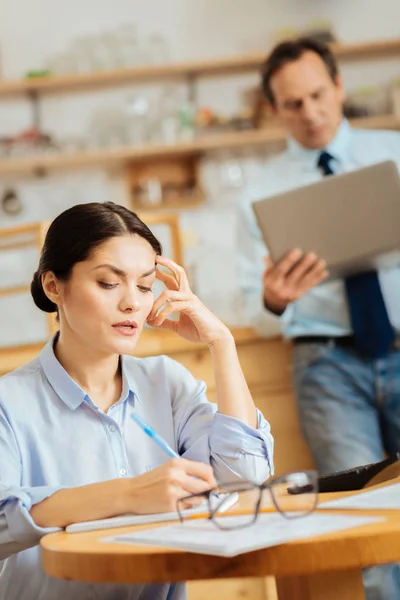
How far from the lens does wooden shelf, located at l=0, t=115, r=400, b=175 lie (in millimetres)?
3766

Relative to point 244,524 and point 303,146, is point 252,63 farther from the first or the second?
point 244,524

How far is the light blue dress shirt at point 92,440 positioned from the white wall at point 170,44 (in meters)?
2.63

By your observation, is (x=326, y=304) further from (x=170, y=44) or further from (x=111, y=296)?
(x=170, y=44)

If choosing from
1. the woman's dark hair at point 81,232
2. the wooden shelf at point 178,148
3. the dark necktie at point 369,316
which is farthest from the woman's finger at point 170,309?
the wooden shelf at point 178,148

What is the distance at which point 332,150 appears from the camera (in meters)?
2.31

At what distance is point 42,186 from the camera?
407 centimetres

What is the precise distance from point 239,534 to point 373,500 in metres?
0.21

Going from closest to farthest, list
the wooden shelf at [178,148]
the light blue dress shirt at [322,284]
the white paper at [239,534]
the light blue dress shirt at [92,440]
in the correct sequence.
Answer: the white paper at [239,534], the light blue dress shirt at [92,440], the light blue dress shirt at [322,284], the wooden shelf at [178,148]

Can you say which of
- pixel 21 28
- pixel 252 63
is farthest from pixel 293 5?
pixel 21 28

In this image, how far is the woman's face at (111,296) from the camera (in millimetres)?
1199

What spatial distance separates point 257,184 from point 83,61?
6.06 feet

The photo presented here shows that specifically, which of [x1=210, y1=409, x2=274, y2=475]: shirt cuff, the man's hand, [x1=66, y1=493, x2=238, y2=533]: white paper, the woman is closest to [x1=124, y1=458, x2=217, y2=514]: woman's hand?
[x1=66, y1=493, x2=238, y2=533]: white paper

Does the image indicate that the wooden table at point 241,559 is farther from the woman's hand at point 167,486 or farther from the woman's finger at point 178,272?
the woman's finger at point 178,272

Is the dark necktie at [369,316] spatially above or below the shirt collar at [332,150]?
below
